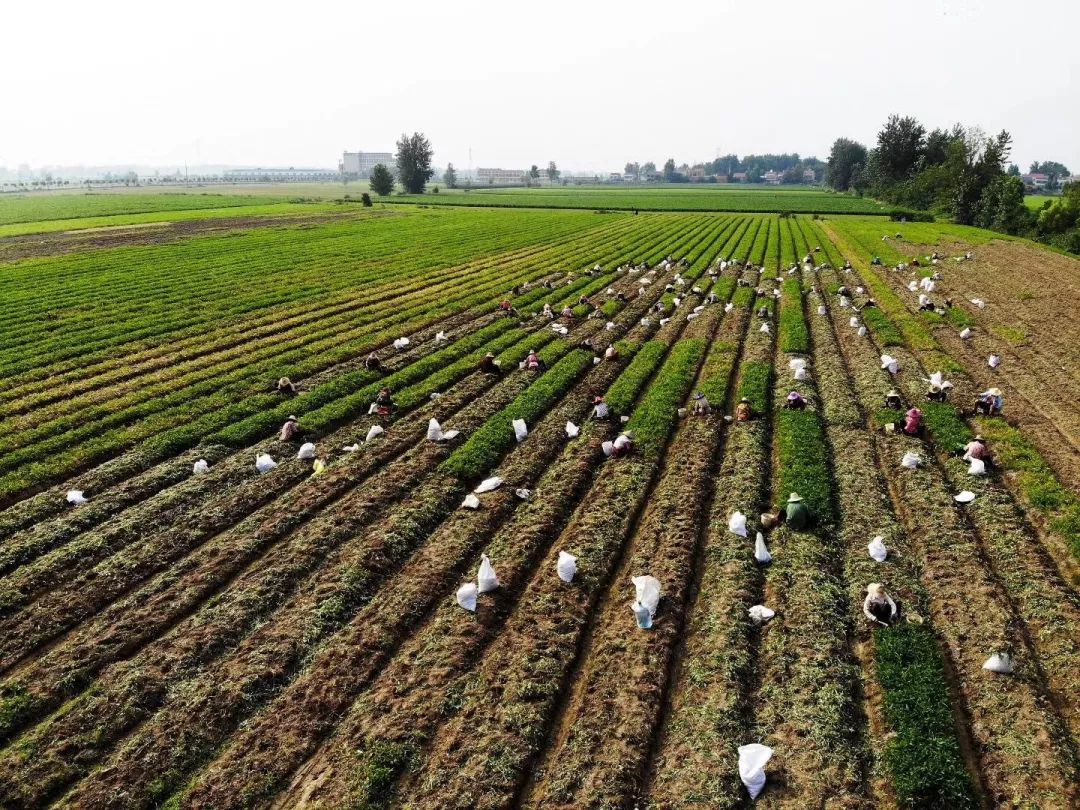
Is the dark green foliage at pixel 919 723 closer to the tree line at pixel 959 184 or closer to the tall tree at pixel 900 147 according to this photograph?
the tree line at pixel 959 184

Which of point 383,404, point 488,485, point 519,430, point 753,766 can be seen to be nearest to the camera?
point 753,766

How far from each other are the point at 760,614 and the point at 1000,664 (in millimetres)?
2874

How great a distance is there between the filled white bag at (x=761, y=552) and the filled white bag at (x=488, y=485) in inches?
199

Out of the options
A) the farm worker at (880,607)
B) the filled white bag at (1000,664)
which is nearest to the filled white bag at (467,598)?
the farm worker at (880,607)

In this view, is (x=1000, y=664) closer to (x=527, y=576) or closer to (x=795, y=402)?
(x=527, y=576)

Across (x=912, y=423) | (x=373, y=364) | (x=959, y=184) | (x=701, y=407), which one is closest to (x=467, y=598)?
(x=701, y=407)

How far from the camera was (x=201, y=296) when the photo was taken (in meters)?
30.9

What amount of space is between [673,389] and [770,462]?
4621 mm

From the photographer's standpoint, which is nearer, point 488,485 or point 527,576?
point 527,576

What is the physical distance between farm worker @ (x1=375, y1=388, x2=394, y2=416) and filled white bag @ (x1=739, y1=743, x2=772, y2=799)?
40.0 feet

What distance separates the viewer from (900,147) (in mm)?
114125

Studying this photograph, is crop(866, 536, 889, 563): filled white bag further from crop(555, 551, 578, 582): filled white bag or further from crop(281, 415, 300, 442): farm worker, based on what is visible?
crop(281, 415, 300, 442): farm worker

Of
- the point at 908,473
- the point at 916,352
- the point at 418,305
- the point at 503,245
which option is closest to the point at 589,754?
the point at 908,473

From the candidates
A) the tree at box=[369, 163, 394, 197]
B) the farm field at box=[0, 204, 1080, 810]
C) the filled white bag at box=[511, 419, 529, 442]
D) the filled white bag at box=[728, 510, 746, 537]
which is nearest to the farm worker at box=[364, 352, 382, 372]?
the farm field at box=[0, 204, 1080, 810]
